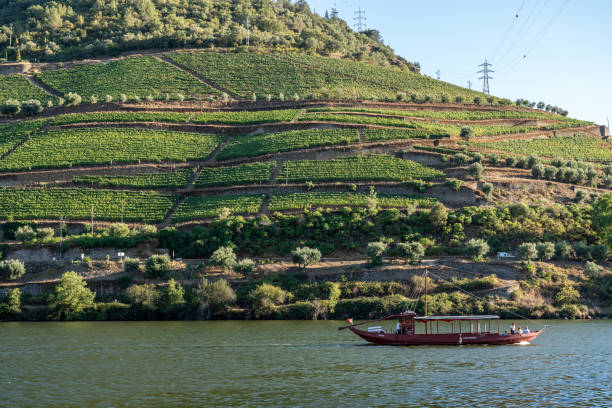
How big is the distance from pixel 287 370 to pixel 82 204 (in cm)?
5595

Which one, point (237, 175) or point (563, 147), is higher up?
point (563, 147)

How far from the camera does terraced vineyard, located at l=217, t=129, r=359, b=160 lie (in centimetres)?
9256

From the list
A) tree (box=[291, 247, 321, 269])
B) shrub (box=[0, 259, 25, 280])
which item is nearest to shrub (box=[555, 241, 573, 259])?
tree (box=[291, 247, 321, 269])

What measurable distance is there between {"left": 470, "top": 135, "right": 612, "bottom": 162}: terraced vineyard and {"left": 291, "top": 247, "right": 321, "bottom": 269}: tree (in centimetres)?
3789

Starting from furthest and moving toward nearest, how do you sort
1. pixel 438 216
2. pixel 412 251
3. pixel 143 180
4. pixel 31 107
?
pixel 31 107, pixel 143 180, pixel 438 216, pixel 412 251

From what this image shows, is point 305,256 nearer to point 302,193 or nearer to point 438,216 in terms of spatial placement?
point 438,216

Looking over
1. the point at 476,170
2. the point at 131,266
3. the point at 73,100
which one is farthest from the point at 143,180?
the point at 476,170

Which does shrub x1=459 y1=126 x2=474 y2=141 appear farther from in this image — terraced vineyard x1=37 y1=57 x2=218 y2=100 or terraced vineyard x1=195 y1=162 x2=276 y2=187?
terraced vineyard x1=37 y1=57 x2=218 y2=100

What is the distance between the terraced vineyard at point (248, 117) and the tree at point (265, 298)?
43.1 m

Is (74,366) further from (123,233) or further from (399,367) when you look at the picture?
(123,233)

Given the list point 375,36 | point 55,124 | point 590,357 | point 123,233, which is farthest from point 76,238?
point 375,36

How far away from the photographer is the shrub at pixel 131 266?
228ft

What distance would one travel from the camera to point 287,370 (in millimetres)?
37812

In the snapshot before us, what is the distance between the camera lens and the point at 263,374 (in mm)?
36750
